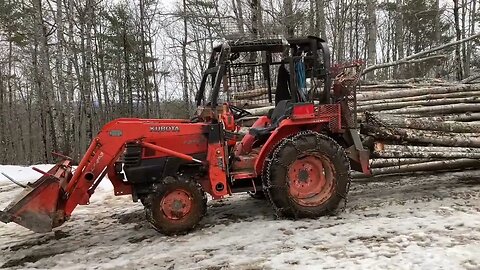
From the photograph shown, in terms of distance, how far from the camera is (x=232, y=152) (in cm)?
655

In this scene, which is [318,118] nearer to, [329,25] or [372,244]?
[372,244]

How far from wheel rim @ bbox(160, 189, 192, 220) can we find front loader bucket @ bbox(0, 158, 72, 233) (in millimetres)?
1183

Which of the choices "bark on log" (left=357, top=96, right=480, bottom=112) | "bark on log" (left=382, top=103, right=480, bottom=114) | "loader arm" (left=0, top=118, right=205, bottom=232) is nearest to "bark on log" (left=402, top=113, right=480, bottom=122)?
"bark on log" (left=382, top=103, right=480, bottom=114)

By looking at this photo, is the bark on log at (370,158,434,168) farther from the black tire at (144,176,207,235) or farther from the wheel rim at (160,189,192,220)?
the wheel rim at (160,189,192,220)

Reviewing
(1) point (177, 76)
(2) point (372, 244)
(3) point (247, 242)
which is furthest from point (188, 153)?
(1) point (177, 76)

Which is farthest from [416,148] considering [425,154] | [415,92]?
[415,92]

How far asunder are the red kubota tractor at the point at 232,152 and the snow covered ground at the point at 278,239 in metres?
0.39

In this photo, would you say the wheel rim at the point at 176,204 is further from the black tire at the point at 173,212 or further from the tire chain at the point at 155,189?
the tire chain at the point at 155,189

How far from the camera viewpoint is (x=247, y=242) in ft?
17.7

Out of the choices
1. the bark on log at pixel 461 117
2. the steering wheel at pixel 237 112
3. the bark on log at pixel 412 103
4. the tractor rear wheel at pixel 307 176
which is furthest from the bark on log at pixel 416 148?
the steering wheel at pixel 237 112

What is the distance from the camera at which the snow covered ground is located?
466 centimetres

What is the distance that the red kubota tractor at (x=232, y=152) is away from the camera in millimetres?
5551

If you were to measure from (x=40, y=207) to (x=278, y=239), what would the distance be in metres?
2.72

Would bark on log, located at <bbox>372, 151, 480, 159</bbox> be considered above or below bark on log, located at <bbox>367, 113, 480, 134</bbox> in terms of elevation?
below
